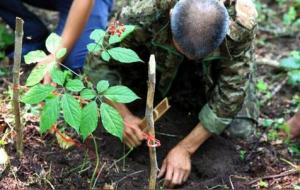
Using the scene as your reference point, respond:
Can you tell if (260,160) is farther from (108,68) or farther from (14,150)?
(14,150)

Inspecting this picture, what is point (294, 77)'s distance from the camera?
3289 mm

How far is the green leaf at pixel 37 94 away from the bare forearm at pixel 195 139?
A: 903 mm

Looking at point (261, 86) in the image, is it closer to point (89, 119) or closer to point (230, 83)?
point (230, 83)

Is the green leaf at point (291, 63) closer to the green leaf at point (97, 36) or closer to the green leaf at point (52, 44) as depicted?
the green leaf at point (97, 36)

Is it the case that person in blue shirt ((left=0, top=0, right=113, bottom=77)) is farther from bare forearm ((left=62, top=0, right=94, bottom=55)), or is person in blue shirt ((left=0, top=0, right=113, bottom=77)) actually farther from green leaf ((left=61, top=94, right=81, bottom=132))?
green leaf ((left=61, top=94, right=81, bottom=132))

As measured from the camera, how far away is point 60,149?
8.25 feet

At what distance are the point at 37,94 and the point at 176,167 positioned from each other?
0.86m

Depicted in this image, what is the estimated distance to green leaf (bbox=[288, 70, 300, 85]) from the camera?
129 inches

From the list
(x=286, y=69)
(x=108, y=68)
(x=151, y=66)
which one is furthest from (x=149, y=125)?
(x=286, y=69)

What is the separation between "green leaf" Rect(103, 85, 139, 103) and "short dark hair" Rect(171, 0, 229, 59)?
0.37 meters

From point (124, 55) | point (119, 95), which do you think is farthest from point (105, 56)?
point (119, 95)

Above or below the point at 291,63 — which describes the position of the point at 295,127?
below

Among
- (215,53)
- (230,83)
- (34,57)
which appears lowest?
(230,83)

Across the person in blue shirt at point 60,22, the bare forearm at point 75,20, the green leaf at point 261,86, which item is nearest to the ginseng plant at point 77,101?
the bare forearm at point 75,20
